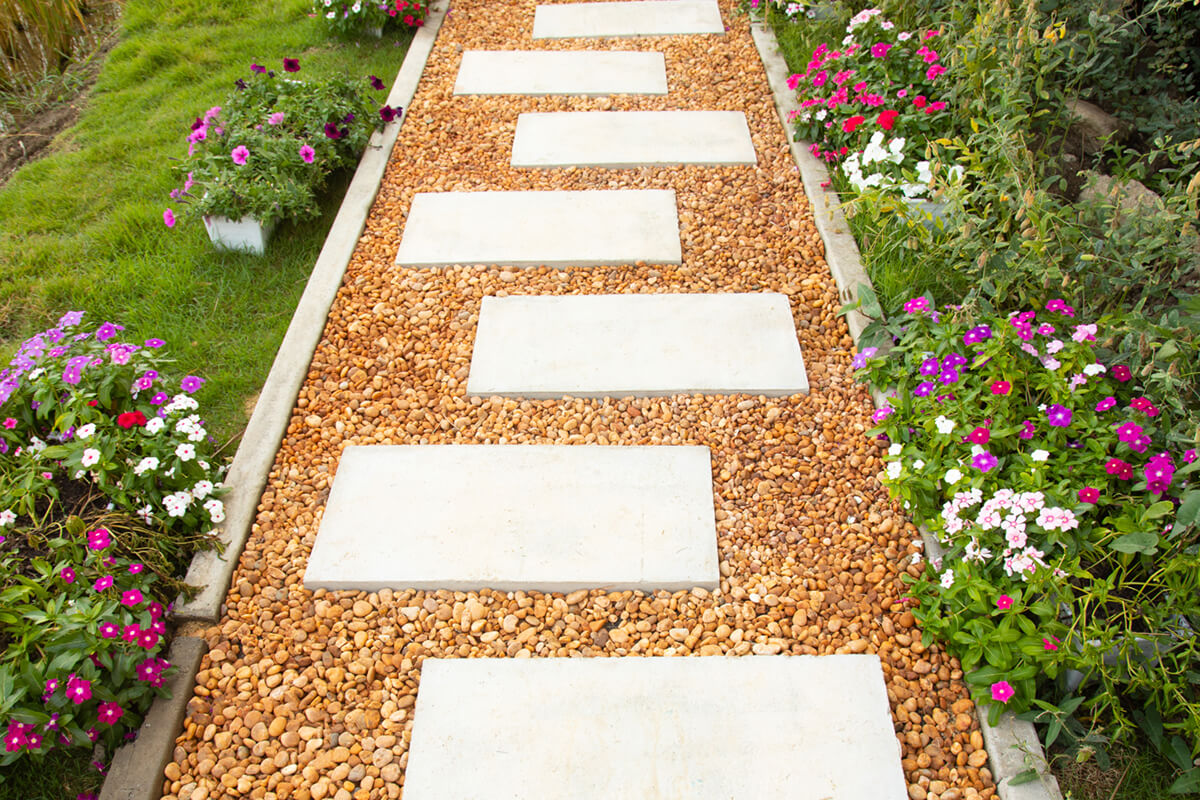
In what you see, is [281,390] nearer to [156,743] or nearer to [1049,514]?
[156,743]

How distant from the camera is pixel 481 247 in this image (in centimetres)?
332

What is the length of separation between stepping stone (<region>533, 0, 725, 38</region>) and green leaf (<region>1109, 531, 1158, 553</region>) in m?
3.87

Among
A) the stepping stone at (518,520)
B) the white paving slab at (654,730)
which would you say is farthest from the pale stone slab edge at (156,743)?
the white paving slab at (654,730)

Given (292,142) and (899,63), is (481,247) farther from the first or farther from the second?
(899,63)

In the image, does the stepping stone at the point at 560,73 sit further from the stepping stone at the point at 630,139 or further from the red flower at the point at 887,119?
the red flower at the point at 887,119

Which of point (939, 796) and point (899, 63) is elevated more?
point (899, 63)

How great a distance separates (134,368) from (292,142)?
1.41 m

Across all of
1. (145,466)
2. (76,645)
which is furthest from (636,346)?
(76,645)

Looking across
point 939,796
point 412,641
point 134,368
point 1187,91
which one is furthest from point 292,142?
point 1187,91

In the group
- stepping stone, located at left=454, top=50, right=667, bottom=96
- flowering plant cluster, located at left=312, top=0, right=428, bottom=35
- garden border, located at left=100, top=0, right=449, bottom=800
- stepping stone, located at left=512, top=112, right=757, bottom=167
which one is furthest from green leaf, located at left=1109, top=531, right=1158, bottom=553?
flowering plant cluster, located at left=312, top=0, right=428, bottom=35

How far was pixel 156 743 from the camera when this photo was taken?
1.91 metres

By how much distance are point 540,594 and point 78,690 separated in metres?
1.08

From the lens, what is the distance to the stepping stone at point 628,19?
15.9 feet

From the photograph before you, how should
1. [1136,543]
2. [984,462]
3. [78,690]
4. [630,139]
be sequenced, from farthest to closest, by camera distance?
[630,139], [984,462], [1136,543], [78,690]
